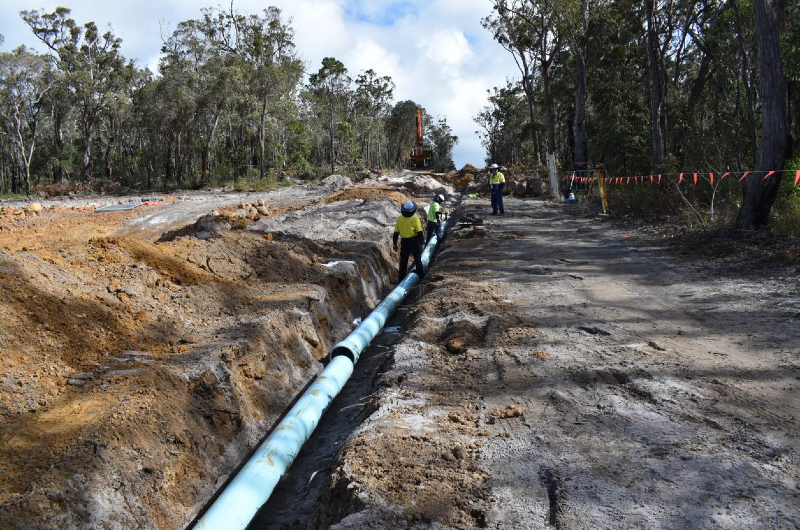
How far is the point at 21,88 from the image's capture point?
32906 mm

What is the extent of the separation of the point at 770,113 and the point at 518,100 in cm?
4222

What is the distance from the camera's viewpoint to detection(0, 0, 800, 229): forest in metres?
15.5

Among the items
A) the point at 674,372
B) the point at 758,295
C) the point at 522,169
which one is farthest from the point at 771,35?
the point at 522,169

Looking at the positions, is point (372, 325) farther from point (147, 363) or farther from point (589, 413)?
point (589, 413)

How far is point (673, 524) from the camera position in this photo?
2742mm

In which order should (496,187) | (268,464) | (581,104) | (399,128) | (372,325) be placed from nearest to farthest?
(268,464)
(372,325)
(496,187)
(581,104)
(399,128)

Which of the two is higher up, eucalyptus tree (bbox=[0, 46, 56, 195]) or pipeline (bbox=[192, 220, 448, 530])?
eucalyptus tree (bbox=[0, 46, 56, 195])

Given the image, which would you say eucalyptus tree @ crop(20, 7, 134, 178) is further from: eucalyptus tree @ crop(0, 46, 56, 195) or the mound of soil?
the mound of soil

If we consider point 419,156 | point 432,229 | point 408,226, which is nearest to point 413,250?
point 408,226

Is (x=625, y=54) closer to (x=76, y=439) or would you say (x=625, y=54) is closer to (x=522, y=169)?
(x=522, y=169)

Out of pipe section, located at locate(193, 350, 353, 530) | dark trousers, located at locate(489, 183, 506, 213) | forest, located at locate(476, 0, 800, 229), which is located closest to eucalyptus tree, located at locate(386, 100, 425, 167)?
forest, located at locate(476, 0, 800, 229)

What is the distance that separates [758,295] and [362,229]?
8561 mm

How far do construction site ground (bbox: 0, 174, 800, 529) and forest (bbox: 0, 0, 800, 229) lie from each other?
16.2 feet

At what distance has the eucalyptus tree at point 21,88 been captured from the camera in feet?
104
